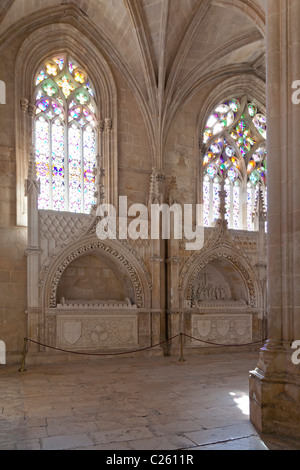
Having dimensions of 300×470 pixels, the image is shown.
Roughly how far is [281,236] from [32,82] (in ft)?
27.5

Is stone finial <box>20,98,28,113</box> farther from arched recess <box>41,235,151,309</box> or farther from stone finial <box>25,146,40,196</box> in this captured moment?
arched recess <box>41,235,151,309</box>

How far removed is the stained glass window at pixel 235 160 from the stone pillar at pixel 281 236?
7.79 m

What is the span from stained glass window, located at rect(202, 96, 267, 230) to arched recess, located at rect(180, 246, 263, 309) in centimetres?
138

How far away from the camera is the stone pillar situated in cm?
461

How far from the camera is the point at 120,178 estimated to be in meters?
11.4

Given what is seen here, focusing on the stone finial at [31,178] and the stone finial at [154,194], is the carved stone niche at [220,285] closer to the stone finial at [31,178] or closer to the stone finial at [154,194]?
the stone finial at [154,194]

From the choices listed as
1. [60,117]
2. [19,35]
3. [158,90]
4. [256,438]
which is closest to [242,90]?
[158,90]

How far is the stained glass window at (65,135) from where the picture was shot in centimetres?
1095

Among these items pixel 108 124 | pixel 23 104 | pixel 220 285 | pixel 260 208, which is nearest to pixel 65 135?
pixel 108 124

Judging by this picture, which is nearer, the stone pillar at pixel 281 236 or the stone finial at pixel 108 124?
the stone pillar at pixel 281 236

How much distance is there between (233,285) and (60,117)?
22.1 feet

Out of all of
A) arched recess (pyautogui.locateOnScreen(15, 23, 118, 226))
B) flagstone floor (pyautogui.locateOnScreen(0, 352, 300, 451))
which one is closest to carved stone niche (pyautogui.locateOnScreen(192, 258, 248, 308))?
flagstone floor (pyautogui.locateOnScreen(0, 352, 300, 451))

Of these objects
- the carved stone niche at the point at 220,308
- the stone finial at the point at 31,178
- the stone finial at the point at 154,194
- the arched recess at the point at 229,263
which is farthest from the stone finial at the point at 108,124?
the carved stone niche at the point at 220,308
